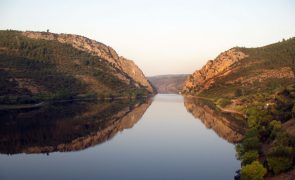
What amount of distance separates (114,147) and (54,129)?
19.2 meters

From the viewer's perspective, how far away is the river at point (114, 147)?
44.9m

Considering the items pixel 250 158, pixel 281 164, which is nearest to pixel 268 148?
pixel 250 158

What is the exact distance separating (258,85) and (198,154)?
105 metres

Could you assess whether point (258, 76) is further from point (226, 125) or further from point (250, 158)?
point (250, 158)

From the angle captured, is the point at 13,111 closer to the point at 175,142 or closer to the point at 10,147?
the point at 10,147

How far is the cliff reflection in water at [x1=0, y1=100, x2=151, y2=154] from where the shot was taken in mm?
60188

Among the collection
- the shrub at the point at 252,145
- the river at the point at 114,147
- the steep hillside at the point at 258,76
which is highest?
Answer: the steep hillside at the point at 258,76

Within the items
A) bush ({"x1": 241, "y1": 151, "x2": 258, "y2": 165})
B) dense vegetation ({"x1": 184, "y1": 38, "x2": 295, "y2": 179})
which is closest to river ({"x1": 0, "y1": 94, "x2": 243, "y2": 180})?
bush ({"x1": 241, "y1": 151, "x2": 258, "y2": 165})

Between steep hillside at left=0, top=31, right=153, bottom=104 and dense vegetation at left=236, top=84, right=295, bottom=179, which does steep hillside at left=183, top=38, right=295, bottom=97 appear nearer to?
steep hillside at left=0, top=31, right=153, bottom=104

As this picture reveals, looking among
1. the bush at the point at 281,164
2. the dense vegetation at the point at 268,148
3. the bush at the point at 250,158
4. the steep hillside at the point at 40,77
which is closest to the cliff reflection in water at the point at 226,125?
the dense vegetation at the point at 268,148

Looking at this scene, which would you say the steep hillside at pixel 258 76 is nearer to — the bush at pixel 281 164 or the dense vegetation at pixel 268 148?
the dense vegetation at pixel 268 148

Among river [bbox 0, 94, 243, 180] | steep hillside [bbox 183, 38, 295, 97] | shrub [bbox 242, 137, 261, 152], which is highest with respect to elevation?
steep hillside [bbox 183, 38, 295, 97]

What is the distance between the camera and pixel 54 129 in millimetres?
75562

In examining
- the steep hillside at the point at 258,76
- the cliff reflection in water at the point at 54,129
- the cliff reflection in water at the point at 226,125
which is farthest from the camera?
the steep hillside at the point at 258,76
